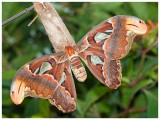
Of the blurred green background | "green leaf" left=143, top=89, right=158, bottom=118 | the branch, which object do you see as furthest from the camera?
the blurred green background

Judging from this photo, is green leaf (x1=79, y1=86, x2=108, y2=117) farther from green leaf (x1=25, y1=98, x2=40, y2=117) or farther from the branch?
the branch

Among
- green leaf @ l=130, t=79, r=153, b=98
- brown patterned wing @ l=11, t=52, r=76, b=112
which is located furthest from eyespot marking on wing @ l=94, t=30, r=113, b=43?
green leaf @ l=130, t=79, r=153, b=98

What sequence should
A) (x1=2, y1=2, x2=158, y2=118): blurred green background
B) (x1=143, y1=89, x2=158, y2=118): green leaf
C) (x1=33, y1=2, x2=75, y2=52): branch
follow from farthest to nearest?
(x1=2, y1=2, x2=158, y2=118): blurred green background, (x1=143, y1=89, x2=158, y2=118): green leaf, (x1=33, y1=2, x2=75, y2=52): branch

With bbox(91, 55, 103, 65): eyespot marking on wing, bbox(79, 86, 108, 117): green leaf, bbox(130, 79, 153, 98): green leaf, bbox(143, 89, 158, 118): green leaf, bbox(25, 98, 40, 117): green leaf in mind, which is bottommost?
bbox(143, 89, 158, 118): green leaf

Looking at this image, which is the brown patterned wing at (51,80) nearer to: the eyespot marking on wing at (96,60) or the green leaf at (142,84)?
the eyespot marking on wing at (96,60)

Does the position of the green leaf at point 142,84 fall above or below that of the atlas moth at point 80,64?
below

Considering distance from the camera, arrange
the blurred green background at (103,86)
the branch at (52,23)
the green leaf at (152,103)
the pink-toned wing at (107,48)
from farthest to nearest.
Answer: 1. the blurred green background at (103,86)
2. the green leaf at (152,103)
3. the pink-toned wing at (107,48)
4. the branch at (52,23)

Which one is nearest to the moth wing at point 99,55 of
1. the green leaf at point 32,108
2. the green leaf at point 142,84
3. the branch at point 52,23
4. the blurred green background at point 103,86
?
the branch at point 52,23
